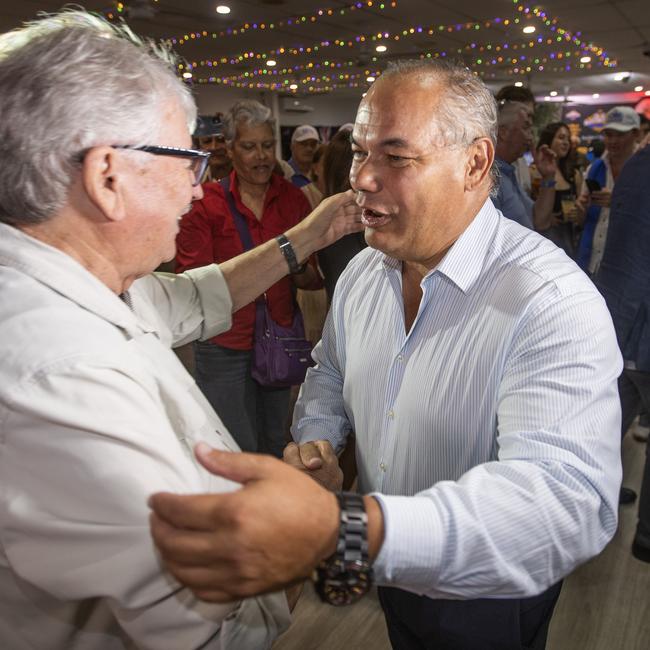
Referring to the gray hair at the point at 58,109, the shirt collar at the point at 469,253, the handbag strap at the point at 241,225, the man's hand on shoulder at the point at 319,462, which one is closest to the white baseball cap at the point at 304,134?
the handbag strap at the point at 241,225

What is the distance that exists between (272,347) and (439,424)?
157cm

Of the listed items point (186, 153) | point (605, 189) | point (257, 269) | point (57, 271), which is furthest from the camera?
point (605, 189)

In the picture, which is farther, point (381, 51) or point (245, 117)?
point (381, 51)

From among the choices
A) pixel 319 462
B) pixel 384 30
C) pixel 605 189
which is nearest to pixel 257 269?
pixel 319 462

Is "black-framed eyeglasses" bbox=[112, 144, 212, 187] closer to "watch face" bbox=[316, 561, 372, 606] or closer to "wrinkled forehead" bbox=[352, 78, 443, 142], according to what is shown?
"wrinkled forehead" bbox=[352, 78, 443, 142]

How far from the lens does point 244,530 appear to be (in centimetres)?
66

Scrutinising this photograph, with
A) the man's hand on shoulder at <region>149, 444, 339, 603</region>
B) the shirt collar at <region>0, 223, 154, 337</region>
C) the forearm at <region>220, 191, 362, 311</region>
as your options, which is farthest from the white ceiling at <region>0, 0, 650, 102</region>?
the man's hand on shoulder at <region>149, 444, 339, 603</region>

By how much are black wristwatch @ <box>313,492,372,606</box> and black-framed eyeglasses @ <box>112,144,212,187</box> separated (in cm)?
73

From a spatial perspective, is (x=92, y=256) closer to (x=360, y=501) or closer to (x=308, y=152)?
(x=360, y=501)

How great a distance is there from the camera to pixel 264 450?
3.20 metres

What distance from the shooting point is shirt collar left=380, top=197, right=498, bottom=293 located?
1310 millimetres

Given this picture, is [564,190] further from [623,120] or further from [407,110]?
[407,110]

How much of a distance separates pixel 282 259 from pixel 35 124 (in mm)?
1038

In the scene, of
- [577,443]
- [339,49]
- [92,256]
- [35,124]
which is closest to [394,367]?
[577,443]
